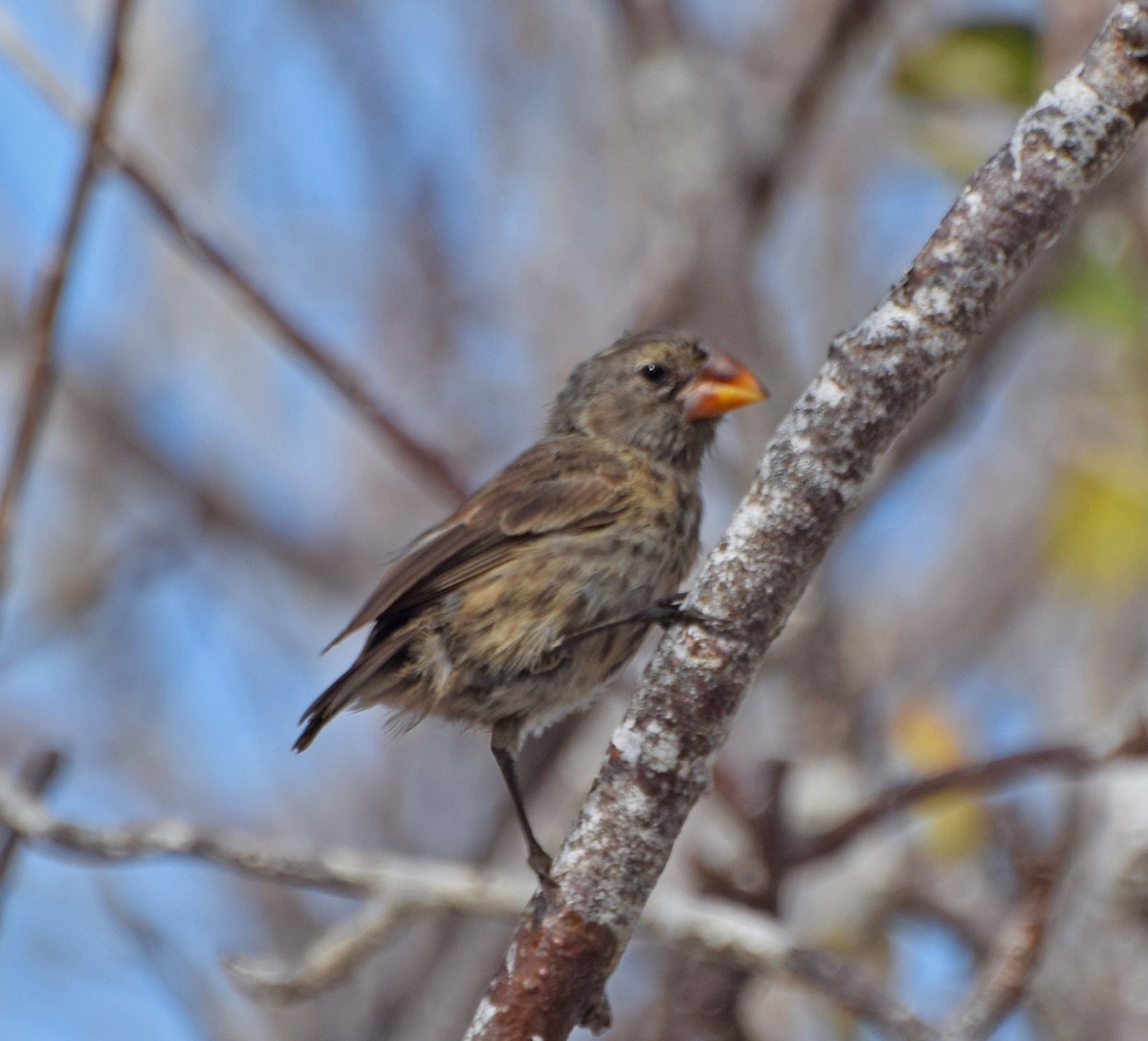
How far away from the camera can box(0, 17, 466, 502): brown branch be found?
3121 mm

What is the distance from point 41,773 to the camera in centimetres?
256

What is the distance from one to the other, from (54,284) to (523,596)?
4.41ft

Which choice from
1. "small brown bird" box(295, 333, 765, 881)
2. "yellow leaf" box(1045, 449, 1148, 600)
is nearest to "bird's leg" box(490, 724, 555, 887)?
"small brown bird" box(295, 333, 765, 881)

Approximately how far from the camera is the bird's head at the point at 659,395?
4.15 meters

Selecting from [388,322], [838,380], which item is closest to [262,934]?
[388,322]

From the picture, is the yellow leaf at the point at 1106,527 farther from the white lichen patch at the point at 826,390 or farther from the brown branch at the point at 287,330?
the white lichen patch at the point at 826,390

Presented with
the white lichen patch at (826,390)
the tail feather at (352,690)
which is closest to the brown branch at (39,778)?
the tail feather at (352,690)

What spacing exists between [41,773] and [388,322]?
20.3 ft

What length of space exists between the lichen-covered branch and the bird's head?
5.76 ft

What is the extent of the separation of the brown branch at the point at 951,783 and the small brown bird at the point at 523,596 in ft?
2.17

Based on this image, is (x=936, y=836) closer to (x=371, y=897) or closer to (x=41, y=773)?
(x=371, y=897)

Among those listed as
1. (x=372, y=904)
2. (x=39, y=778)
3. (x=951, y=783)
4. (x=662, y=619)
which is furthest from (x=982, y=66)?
(x=39, y=778)

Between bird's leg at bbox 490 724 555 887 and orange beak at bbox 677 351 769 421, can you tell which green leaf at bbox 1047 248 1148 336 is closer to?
orange beak at bbox 677 351 769 421

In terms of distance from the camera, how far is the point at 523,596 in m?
3.62
